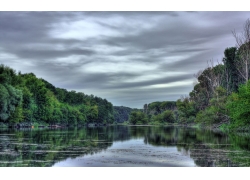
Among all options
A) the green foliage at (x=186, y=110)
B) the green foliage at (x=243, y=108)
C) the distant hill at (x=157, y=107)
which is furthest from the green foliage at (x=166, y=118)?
the green foliage at (x=243, y=108)

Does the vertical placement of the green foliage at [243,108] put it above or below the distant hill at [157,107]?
below

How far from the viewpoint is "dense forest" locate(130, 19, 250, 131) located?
113 ft

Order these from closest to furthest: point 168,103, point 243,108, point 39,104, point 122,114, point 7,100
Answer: point 243,108 < point 7,100 < point 39,104 < point 168,103 < point 122,114

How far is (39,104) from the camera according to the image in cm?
8275

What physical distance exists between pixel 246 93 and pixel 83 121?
93428mm

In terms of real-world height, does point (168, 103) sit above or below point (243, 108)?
above

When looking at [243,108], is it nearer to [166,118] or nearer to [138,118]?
[166,118]

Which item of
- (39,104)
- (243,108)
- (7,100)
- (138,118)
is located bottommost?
(243,108)

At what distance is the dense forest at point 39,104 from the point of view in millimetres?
58781

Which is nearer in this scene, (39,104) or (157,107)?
(39,104)

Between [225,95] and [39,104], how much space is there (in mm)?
44329

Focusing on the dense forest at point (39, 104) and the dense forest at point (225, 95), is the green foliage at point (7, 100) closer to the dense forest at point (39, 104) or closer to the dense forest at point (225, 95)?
the dense forest at point (39, 104)

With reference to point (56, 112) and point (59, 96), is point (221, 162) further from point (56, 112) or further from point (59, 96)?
point (59, 96)

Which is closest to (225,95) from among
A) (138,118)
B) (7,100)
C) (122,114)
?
(7,100)
